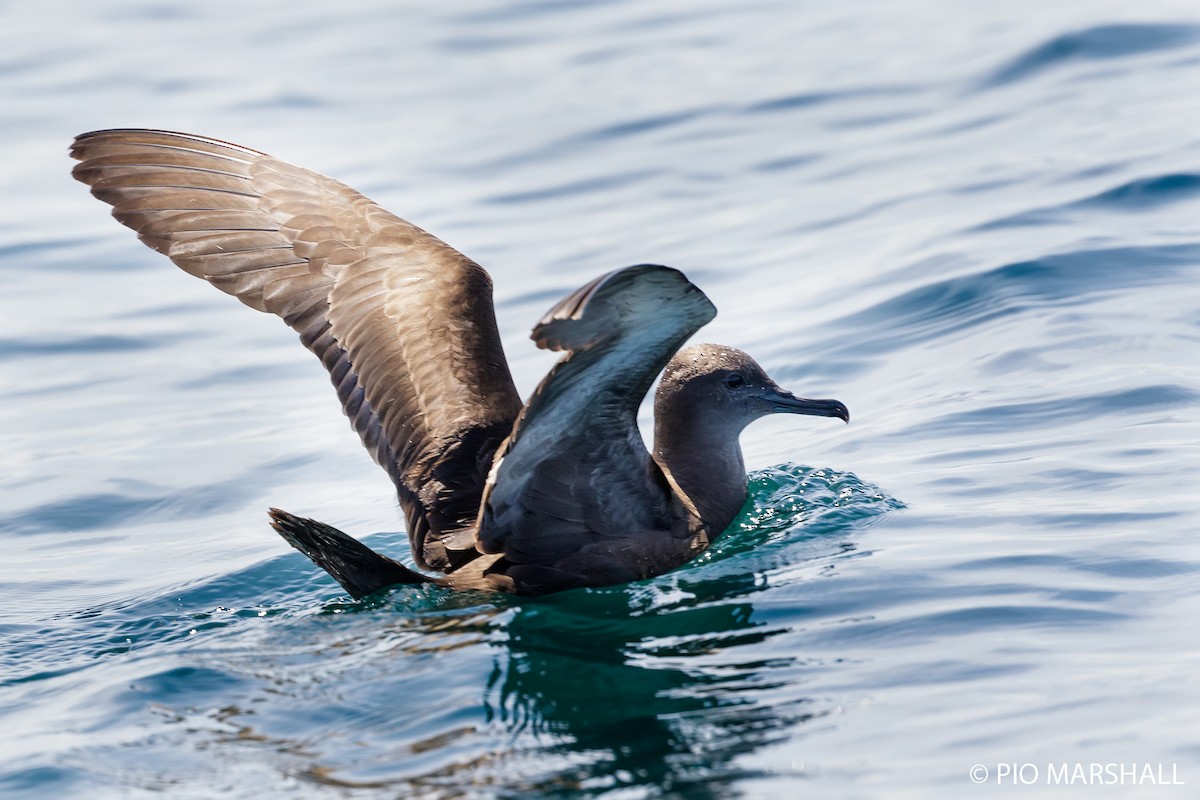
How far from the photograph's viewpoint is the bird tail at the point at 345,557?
6.82m

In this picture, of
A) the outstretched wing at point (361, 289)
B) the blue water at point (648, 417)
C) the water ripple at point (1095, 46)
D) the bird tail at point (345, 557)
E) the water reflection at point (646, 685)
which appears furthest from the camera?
the water ripple at point (1095, 46)

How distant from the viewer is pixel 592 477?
7.07m

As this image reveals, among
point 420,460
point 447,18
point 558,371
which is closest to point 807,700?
point 558,371

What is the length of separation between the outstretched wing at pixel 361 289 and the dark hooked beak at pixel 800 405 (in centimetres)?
134

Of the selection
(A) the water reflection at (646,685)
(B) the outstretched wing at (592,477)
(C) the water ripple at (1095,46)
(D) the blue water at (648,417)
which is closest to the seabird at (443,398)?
(B) the outstretched wing at (592,477)

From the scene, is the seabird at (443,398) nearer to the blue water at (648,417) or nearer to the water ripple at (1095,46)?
the blue water at (648,417)

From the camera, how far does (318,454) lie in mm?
10867

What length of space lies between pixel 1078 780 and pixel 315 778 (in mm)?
2500

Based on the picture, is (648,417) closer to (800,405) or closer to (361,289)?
(800,405)

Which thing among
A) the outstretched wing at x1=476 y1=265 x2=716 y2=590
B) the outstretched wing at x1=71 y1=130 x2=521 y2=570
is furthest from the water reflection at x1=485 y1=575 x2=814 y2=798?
the outstretched wing at x1=71 y1=130 x2=521 y2=570

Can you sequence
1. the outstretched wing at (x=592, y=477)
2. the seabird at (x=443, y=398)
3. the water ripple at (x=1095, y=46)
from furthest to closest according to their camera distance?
the water ripple at (x=1095, y=46), the seabird at (x=443, y=398), the outstretched wing at (x=592, y=477)

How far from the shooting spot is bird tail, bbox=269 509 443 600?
682 cm

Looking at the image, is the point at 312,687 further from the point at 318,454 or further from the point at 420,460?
the point at 318,454

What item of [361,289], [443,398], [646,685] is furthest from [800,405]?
[646,685]
